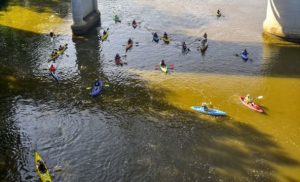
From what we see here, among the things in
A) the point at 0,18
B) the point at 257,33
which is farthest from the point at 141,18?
the point at 0,18

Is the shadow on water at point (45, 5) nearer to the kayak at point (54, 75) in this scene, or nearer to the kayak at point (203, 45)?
the kayak at point (54, 75)

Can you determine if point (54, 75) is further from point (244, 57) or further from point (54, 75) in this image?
point (244, 57)

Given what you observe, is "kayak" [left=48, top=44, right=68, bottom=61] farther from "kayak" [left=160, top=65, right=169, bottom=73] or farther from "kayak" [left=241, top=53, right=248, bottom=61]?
"kayak" [left=241, top=53, right=248, bottom=61]

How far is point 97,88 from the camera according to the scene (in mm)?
35438

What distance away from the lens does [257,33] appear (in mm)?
50656

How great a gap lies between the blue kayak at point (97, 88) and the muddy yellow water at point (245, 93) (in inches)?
197

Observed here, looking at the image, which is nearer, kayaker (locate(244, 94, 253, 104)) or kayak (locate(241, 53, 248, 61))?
kayaker (locate(244, 94, 253, 104))

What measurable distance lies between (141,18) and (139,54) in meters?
13.9

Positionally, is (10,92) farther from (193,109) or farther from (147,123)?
(193,109)

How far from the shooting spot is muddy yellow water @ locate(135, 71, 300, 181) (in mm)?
29188

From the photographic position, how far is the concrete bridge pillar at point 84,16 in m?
47.9

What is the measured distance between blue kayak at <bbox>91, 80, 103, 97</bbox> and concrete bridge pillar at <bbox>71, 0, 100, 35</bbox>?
592 inches

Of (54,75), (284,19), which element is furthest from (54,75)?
(284,19)

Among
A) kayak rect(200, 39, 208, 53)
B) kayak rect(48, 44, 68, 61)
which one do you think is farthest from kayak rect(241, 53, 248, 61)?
kayak rect(48, 44, 68, 61)
